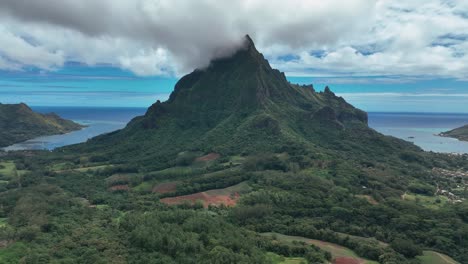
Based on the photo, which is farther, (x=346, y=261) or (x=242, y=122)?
(x=242, y=122)

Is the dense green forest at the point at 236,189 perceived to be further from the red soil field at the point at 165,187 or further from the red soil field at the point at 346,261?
the red soil field at the point at 346,261

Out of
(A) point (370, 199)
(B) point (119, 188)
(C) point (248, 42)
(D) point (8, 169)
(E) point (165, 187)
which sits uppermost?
(C) point (248, 42)

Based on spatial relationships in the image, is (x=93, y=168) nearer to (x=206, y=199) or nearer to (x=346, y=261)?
(x=206, y=199)

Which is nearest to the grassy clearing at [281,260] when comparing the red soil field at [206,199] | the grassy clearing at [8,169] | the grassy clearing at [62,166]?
the red soil field at [206,199]

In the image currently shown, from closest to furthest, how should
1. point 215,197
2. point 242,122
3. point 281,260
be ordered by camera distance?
point 281,260
point 215,197
point 242,122

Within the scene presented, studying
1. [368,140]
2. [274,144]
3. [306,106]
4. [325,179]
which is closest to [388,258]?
[325,179]

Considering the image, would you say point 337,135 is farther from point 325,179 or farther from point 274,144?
point 325,179

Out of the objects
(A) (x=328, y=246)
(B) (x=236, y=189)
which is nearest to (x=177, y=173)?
(B) (x=236, y=189)

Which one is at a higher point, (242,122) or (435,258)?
(242,122)
